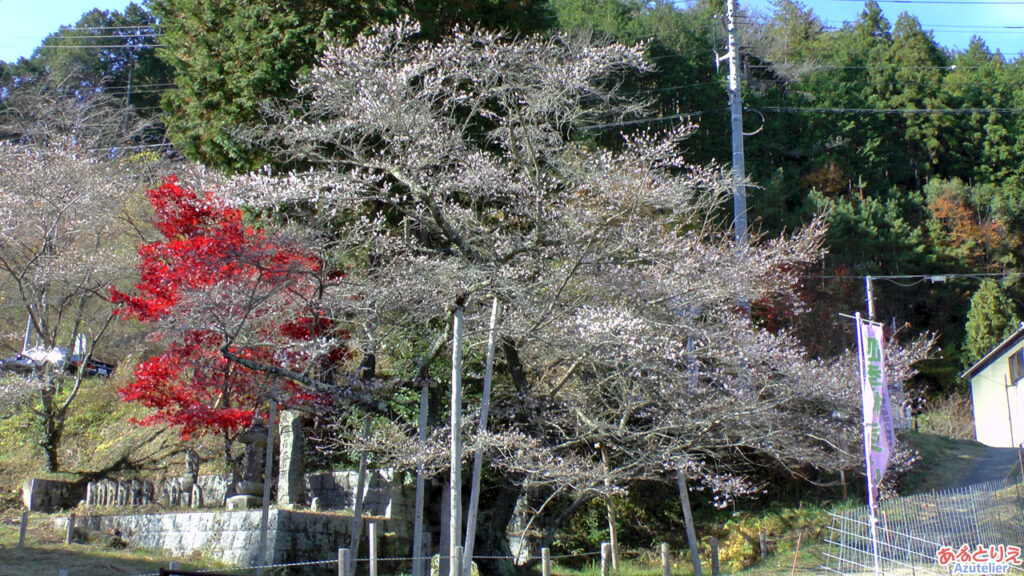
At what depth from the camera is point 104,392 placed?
1794 cm

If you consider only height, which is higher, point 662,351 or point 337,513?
point 662,351

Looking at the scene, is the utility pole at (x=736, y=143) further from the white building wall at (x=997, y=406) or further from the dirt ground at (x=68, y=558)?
the white building wall at (x=997, y=406)

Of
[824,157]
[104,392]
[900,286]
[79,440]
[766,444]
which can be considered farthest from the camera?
[824,157]

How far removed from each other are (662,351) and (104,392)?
13.7 m

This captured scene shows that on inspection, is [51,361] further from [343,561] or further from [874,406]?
[874,406]

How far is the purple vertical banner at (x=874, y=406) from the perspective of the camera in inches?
387

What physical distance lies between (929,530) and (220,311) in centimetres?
1046

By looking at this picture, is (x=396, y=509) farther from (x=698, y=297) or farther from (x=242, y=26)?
(x=242, y=26)

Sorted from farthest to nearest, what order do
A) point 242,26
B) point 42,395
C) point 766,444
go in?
point 42,395, point 242,26, point 766,444

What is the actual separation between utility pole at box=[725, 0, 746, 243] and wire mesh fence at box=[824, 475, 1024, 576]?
473cm

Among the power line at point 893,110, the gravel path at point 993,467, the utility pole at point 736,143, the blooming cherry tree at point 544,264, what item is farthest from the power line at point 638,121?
the gravel path at point 993,467

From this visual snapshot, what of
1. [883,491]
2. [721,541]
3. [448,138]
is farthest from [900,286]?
[448,138]

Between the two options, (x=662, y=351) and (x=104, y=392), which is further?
(x=104, y=392)

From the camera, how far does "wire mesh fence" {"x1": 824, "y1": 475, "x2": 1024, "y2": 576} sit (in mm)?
11156
